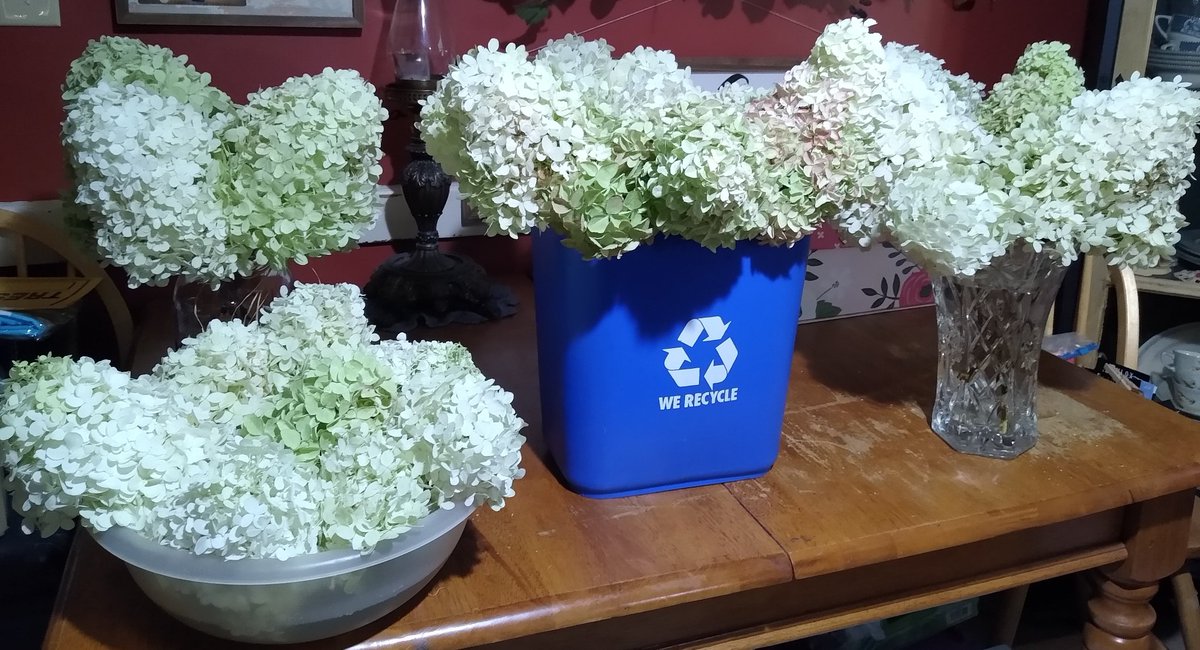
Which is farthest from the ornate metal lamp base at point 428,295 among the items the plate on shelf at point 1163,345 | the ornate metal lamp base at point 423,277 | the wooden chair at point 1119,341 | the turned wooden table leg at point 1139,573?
the plate on shelf at point 1163,345

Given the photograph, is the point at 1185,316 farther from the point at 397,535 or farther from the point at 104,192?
the point at 104,192

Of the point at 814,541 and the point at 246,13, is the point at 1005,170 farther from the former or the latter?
the point at 246,13

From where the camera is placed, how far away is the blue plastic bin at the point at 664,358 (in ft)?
2.59

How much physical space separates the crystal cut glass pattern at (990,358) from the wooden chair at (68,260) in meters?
1.03

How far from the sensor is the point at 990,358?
96 cm

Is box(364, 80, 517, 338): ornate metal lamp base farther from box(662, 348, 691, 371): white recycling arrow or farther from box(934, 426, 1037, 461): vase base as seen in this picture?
box(934, 426, 1037, 461): vase base

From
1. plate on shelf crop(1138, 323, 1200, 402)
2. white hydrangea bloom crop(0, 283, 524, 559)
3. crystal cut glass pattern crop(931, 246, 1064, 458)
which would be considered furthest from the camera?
plate on shelf crop(1138, 323, 1200, 402)

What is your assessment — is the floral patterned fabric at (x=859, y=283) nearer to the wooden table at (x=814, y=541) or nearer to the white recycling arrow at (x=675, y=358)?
the wooden table at (x=814, y=541)

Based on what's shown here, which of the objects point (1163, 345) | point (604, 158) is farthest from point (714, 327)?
point (1163, 345)

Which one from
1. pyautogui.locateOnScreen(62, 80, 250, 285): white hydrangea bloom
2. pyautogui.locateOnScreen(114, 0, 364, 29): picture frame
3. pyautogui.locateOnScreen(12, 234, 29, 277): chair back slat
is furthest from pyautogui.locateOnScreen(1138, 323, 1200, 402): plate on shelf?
pyautogui.locateOnScreen(12, 234, 29, 277): chair back slat

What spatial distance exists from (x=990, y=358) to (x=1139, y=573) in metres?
0.30

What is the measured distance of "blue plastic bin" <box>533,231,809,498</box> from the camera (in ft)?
2.59

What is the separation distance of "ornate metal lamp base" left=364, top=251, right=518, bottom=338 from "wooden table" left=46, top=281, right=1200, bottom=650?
0.59 feet

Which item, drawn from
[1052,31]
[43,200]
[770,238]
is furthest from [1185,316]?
[43,200]
